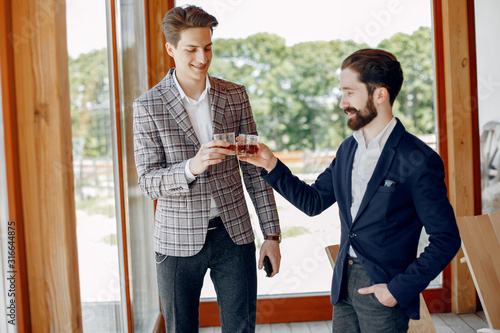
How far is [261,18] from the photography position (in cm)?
362

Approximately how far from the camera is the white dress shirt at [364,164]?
5.52 ft

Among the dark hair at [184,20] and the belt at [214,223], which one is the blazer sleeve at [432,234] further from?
the dark hair at [184,20]

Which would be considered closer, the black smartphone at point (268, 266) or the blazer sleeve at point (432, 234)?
the blazer sleeve at point (432, 234)

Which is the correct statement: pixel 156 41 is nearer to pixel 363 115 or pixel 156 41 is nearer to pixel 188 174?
pixel 188 174

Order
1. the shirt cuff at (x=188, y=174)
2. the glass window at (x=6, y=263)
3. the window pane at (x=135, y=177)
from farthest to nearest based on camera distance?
1. the window pane at (x=135, y=177)
2. the shirt cuff at (x=188, y=174)
3. the glass window at (x=6, y=263)

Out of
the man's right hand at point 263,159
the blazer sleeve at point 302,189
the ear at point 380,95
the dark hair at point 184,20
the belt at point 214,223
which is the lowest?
the belt at point 214,223

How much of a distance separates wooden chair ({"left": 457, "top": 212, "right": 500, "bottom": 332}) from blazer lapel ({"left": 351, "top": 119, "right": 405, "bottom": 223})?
3.65ft

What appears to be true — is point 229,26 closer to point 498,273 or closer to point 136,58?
point 136,58

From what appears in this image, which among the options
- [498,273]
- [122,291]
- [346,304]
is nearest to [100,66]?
[122,291]

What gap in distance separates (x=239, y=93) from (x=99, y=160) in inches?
25.9

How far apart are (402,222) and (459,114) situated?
223cm

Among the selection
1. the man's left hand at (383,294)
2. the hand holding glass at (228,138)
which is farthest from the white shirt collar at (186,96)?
the man's left hand at (383,294)

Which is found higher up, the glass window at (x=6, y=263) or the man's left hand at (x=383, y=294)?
the glass window at (x=6, y=263)

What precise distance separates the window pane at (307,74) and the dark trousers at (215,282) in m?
1.65
